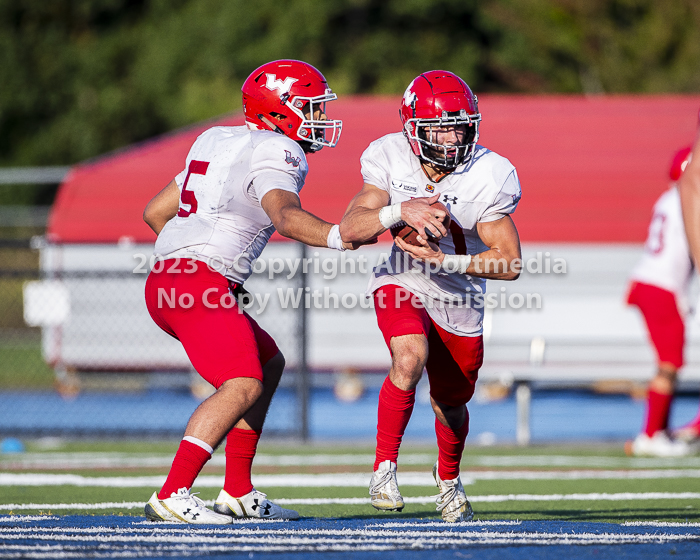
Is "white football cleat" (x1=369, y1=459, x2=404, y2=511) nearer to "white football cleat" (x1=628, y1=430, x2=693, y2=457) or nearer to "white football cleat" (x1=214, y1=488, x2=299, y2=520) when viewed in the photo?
"white football cleat" (x1=214, y1=488, x2=299, y2=520)

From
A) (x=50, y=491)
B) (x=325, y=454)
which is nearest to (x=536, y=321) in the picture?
(x=325, y=454)

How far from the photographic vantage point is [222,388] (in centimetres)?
401

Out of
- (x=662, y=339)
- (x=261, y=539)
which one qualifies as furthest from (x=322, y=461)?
(x=261, y=539)

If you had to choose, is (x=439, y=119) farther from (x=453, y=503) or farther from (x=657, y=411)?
(x=657, y=411)

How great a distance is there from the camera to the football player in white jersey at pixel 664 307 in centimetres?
796

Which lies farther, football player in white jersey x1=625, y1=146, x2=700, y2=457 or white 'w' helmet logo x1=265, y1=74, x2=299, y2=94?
football player in white jersey x1=625, y1=146, x2=700, y2=457

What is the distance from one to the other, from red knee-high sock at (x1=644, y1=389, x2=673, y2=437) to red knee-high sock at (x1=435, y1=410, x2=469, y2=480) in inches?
154

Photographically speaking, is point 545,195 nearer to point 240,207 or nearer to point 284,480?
point 284,480

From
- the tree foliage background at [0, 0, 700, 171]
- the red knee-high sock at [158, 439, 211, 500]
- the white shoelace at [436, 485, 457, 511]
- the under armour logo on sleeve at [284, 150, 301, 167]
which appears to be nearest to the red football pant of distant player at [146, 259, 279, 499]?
the red knee-high sock at [158, 439, 211, 500]

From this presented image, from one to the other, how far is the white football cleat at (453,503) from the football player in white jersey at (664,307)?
13.1 feet

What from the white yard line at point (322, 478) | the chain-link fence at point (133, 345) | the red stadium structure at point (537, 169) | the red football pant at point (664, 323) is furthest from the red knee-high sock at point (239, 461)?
the red stadium structure at point (537, 169)

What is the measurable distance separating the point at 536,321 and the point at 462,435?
704 cm

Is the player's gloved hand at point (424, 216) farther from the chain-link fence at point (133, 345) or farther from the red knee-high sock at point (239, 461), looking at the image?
the chain-link fence at point (133, 345)

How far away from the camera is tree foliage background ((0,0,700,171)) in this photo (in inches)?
1028
